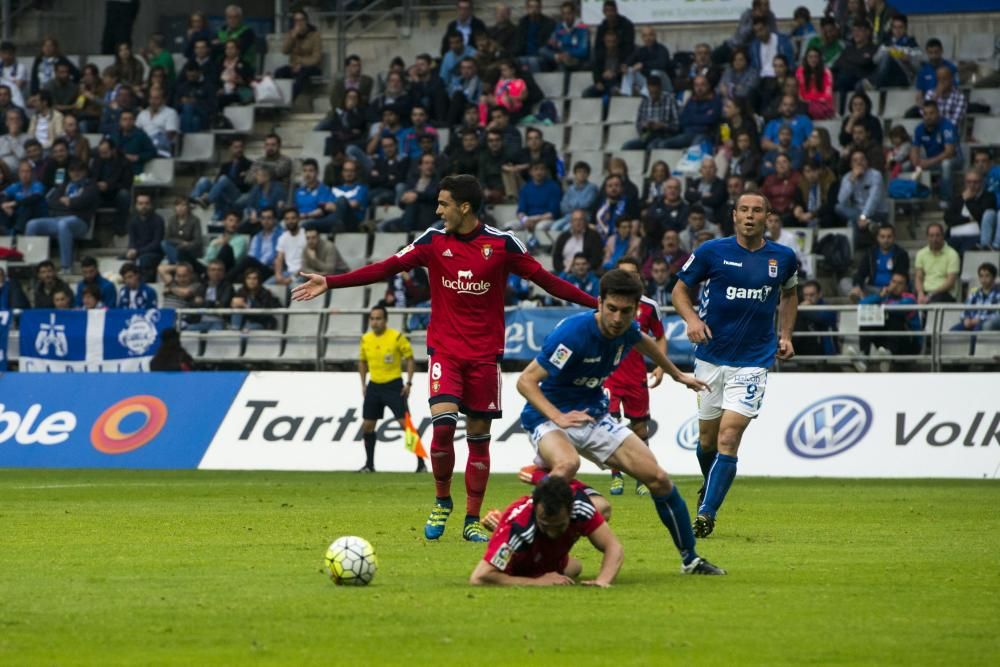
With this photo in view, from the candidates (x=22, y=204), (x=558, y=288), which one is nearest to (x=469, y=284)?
(x=558, y=288)

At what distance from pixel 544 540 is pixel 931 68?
20.0 m

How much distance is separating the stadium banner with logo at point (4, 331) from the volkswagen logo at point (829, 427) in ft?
38.2

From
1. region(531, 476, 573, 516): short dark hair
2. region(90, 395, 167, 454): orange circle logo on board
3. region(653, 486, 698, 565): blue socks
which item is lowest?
region(90, 395, 167, 454): orange circle logo on board

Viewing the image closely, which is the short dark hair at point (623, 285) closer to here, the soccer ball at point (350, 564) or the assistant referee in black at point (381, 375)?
the soccer ball at point (350, 564)

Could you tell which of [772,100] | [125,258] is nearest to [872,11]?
[772,100]

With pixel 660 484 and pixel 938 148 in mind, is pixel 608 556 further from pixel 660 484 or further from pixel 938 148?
pixel 938 148

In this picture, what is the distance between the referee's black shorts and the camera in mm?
22453

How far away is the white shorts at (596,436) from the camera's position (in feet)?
32.3

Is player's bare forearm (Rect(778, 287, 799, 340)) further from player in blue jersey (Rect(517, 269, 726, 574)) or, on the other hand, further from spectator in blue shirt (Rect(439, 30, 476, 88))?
spectator in blue shirt (Rect(439, 30, 476, 88))

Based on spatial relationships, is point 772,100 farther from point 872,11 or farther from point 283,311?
point 283,311

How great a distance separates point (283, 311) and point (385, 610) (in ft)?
55.4

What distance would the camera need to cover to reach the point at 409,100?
3012cm

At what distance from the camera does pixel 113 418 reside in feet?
79.9

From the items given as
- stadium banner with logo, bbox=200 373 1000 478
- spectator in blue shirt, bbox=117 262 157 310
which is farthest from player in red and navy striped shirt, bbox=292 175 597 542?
spectator in blue shirt, bbox=117 262 157 310
